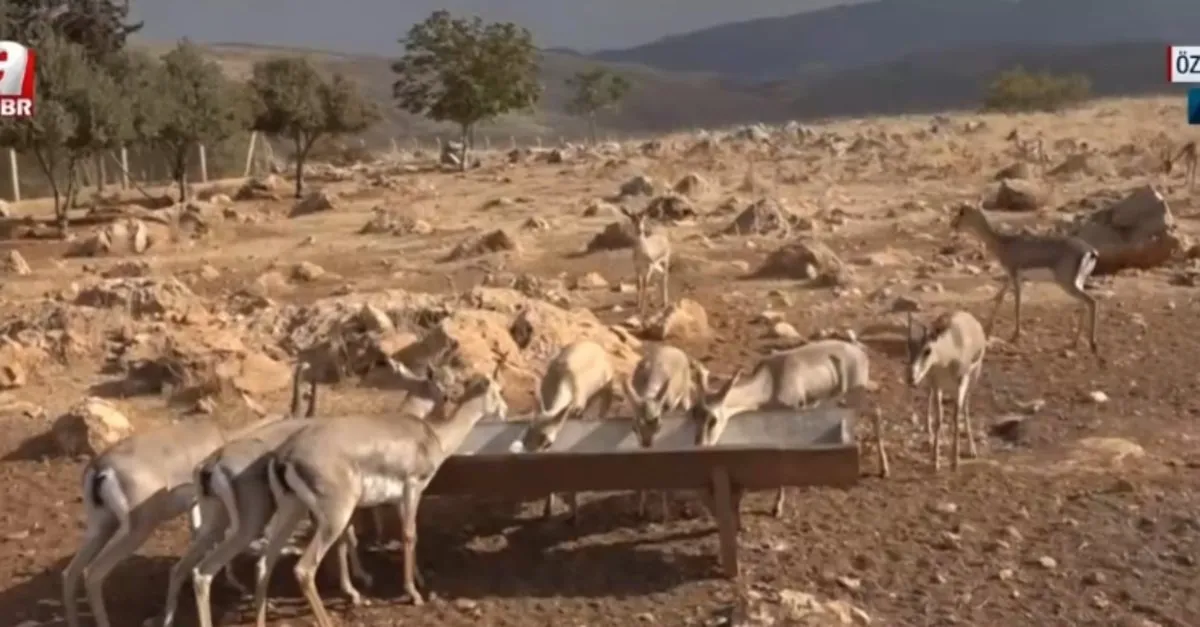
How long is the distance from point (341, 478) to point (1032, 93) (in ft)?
208

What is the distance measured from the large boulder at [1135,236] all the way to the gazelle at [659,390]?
10.0m

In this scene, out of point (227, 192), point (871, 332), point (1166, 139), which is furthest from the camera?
point (227, 192)

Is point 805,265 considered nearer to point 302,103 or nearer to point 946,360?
point 946,360

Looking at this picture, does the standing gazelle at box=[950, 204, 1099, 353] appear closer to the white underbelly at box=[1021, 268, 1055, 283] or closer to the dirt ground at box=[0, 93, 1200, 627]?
the white underbelly at box=[1021, 268, 1055, 283]

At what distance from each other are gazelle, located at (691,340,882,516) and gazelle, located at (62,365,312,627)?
3601 mm

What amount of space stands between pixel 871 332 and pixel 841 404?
20.0 feet

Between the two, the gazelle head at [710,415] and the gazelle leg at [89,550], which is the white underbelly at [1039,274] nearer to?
the gazelle head at [710,415]

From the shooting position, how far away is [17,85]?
34812 mm

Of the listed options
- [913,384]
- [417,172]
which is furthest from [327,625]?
[417,172]

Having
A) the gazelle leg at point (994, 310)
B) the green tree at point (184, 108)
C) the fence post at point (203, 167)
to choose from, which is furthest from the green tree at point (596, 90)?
the gazelle leg at point (994, 310)

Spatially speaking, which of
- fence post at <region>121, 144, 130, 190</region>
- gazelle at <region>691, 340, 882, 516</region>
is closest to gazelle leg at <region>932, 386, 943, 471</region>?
gazelle at <region>691, 340, 882, 516</region>

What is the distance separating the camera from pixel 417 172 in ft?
161

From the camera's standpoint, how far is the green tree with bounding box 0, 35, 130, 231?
114 ft

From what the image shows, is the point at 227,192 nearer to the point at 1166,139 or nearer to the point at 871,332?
the point at 1166,139
